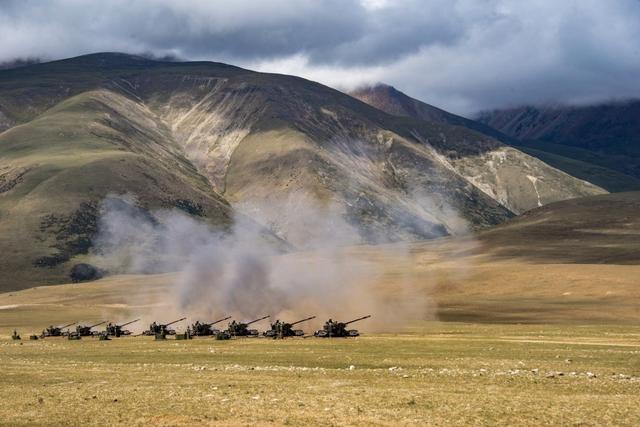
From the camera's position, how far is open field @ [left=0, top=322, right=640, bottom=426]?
85.1ft

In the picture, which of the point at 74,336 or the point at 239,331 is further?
the point at 74,336

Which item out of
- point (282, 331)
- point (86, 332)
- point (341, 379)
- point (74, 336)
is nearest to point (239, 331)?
point (282, 331)

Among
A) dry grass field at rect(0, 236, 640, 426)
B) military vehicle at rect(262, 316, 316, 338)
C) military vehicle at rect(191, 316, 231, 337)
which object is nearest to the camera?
dry grass field at rect(0, 236, 640, 426)

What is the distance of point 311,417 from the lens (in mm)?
25703

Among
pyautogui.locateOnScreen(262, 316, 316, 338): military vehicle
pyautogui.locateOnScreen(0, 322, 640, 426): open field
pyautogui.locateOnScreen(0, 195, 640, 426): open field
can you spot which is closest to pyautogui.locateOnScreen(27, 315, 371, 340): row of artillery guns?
pyautogui.locateOnScreen(262, 316, 316, 338): military vehicle

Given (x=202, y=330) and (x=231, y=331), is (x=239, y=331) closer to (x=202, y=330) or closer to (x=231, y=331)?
(x=231, y=331)

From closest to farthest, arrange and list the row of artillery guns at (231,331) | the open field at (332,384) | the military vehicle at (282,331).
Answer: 1. the open field at (332,384)
2. the row of artillery guns at (231,331)
3. the military vehicle at (282,331)

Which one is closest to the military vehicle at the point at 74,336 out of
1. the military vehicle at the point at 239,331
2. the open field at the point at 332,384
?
the military vehicle at the point at 239,331

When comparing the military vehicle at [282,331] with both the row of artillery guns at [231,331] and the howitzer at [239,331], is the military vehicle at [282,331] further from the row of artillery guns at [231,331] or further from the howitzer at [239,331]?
the howitzer at [239,331]

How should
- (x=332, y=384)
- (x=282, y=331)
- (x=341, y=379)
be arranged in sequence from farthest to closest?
(x=282, y=331) → (x=341, y=379) → (x=332, y=384)

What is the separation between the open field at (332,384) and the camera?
25938 millimetres

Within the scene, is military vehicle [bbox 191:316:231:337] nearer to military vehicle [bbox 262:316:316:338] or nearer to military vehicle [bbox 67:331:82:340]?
military vehicle [bbox 262:316:316:338]

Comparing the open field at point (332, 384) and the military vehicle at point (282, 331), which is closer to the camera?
the open field at point (332, 384)

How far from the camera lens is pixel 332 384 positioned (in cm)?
3397
